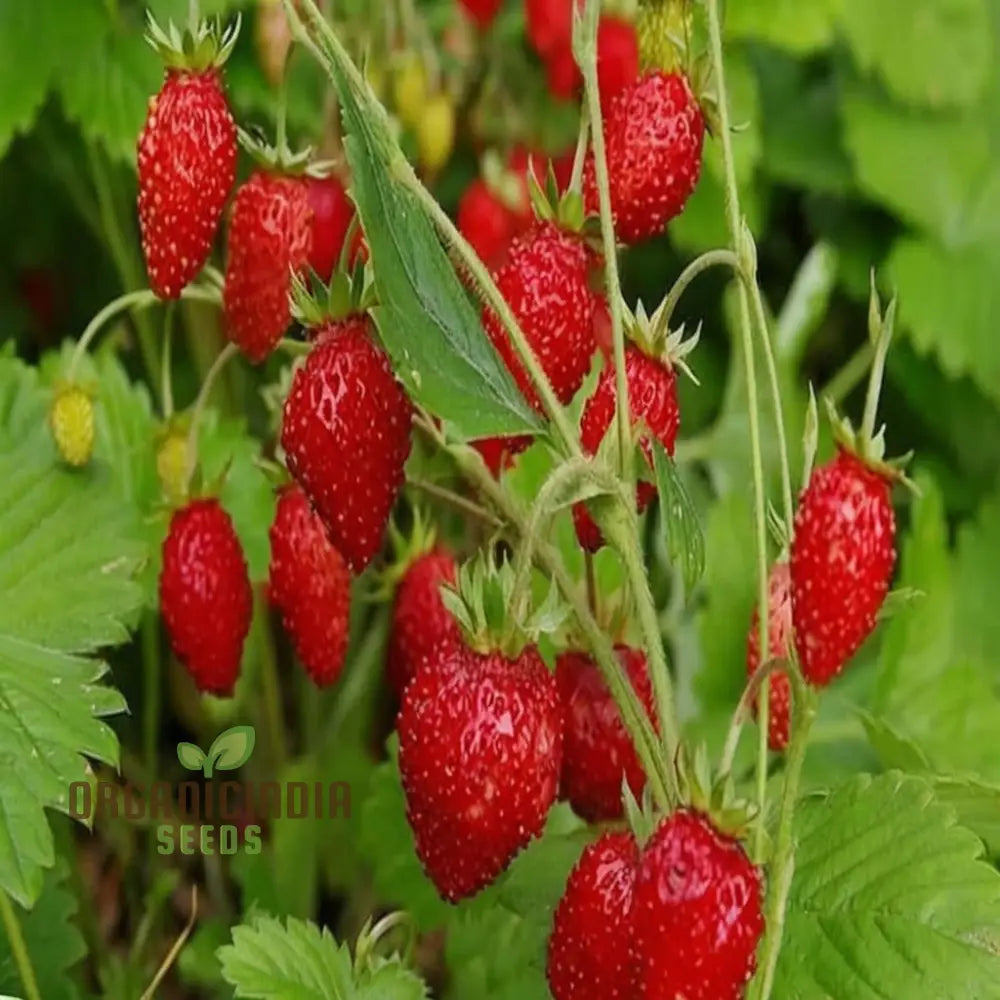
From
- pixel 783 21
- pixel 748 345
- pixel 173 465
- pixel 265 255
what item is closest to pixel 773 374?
pixel 748 345

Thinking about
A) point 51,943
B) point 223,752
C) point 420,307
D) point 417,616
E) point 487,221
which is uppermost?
point 420,307

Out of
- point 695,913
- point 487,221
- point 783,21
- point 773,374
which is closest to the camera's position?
point 695,913

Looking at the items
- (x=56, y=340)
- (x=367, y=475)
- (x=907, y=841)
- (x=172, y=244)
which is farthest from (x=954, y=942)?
(x=56, y=340)

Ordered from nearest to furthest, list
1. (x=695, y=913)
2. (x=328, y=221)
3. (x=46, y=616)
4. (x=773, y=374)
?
1. (x=695, y=913)
2. (x=773, y=374)
3. (x=46, y=616)
4. (x=328, y=221)

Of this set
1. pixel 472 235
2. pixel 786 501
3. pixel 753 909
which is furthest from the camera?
pixel 472 235

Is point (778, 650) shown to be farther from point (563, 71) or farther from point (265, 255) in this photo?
point (563, 71)

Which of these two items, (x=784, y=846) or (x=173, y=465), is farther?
(x=173, y=465)

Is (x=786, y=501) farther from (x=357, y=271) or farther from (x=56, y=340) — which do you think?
(x=56, y=340)

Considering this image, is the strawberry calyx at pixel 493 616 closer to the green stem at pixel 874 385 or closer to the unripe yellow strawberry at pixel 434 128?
the green stem at pixel 874 385
